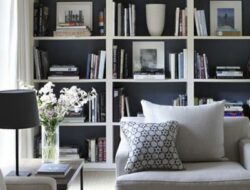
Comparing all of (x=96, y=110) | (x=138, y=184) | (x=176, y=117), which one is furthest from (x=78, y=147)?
(x=138, y=184)

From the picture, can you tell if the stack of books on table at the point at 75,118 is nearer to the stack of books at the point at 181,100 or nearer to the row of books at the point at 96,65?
the row of books at the point at 96,65

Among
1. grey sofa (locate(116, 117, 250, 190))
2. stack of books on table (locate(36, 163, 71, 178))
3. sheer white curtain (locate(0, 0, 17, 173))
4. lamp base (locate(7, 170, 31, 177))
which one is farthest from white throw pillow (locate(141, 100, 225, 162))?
sheer white curtain (locate(0, 0, 17, 173))

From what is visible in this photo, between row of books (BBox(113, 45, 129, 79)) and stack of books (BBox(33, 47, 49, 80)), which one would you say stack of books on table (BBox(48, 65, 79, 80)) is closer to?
stack of books (BBox(33, 47, 49, 80))

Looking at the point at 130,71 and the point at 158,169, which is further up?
the point at 130,71

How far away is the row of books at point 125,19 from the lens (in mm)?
5047

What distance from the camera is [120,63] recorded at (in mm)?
5109

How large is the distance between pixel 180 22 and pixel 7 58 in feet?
6.08

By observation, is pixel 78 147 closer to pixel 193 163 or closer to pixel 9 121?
pixel 193 163

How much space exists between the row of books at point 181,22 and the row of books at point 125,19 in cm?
45

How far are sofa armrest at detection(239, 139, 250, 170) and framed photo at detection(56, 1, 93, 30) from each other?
92.2 inches

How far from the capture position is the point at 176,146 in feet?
11.5

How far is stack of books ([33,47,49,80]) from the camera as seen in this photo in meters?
5.05

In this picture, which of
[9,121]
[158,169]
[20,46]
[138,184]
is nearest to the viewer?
[9,121]

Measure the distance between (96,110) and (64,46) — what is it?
826 mm
